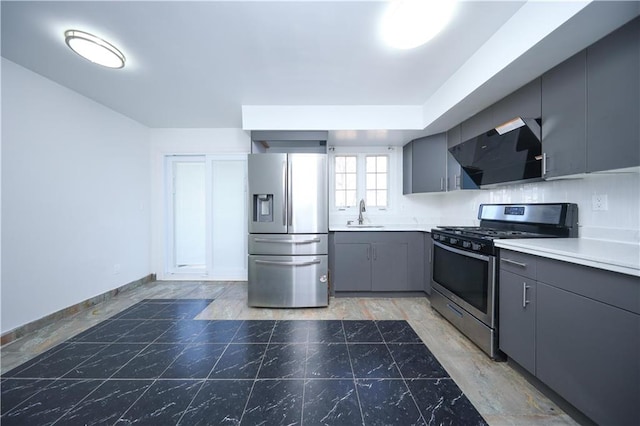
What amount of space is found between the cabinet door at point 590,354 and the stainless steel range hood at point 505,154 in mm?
992

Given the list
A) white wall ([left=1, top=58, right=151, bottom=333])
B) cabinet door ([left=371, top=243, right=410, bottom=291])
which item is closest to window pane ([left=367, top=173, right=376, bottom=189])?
cabinet door ([left=371, top=243, right=410, bottom=291])

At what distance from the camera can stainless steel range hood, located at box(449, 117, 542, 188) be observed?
1735 mm

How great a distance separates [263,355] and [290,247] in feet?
3.85

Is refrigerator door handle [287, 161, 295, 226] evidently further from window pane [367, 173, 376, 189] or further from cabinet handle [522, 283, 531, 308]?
cabinet handle [522, 283, 531, 308]

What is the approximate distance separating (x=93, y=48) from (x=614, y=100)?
11.4 feet

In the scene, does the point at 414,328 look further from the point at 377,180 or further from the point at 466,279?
the point at 377,180

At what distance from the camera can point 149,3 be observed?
4.64ft

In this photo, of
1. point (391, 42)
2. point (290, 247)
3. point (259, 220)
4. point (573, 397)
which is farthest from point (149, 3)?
point (573, 397)

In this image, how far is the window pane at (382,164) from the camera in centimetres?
A: 368

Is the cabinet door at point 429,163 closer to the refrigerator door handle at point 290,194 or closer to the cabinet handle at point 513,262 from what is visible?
the cabinet handle at point 513,262

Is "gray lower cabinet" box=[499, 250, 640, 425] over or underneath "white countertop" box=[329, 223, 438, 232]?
underneath

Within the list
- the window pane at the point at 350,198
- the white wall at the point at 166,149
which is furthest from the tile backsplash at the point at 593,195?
the white wall at the point at 166,149

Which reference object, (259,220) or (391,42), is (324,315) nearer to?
(259,220)

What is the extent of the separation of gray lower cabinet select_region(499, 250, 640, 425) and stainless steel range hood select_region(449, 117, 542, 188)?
2.62ft
